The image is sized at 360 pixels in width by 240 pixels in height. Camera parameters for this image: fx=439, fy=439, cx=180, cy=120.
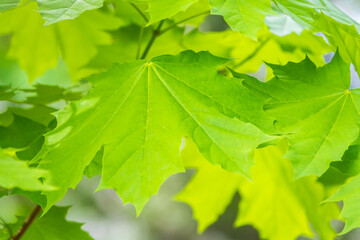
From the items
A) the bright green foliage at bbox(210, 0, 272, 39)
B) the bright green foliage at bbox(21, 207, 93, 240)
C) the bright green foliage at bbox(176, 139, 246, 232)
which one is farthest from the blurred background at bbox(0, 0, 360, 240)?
the bright green foliage at bbox(210, 0, 272, 39)

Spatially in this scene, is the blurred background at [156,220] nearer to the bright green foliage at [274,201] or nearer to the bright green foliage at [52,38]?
the bright green foliage at [274,201]

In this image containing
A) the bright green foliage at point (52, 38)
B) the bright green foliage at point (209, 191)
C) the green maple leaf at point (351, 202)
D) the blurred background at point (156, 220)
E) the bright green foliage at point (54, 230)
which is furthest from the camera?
the blurred background at point (156, 220)

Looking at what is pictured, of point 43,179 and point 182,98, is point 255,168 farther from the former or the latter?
point 43,179

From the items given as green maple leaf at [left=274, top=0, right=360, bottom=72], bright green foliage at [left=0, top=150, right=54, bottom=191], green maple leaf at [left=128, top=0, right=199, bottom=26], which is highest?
green maple leaf at [left=128, top=0, right=199, bottom=26]

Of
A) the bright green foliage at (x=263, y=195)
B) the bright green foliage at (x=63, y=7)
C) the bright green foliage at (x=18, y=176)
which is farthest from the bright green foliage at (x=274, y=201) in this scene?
the bright green foliage at (x=18, y=176)

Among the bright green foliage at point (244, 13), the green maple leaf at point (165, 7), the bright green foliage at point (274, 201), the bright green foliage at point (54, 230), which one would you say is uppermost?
the green maple leaf at point (165, 7)

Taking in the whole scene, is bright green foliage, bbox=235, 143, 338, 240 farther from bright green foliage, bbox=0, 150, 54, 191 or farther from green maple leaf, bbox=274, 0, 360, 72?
bright green foliage, bbox=0, 150, 54, 191

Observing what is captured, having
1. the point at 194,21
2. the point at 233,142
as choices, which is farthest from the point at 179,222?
the point at 233,142

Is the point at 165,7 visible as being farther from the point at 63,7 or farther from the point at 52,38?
the point at 52,38
